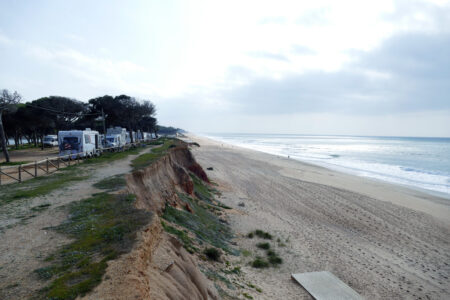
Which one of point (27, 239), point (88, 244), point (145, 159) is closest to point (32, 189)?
point (27, 239)

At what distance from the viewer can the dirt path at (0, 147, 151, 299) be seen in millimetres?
4043

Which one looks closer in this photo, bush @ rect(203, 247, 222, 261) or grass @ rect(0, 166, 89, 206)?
bush @ rect(203, 247, 222, 261)

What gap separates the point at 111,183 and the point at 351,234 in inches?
543

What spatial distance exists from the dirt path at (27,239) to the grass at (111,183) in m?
0.78

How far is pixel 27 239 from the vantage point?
5.78 m

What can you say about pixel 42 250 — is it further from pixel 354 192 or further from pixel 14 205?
pixel 354 192

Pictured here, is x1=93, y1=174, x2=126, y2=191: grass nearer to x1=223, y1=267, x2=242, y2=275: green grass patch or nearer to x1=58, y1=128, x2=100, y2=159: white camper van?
x1=223, y1=267, x2=242, y2=275: green grass patch

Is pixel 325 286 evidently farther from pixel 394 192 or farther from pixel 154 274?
pixel 394 192

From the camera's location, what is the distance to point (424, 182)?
104 feet

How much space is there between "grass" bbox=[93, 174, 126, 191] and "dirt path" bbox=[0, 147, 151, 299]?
0.78m

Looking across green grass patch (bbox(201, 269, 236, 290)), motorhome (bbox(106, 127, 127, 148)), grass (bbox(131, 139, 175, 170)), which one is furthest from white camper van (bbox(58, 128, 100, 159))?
green grass patch (bbox(201, 269, 236, 290))

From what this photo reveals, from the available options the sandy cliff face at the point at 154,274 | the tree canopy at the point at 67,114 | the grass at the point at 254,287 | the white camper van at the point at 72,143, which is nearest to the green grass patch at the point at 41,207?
the sandy cliff face at the point at 154,274

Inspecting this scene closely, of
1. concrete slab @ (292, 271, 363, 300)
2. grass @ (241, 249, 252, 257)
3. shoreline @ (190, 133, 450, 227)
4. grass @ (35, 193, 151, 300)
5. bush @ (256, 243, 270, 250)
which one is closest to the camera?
grass @ (35, 193, 151, 300)

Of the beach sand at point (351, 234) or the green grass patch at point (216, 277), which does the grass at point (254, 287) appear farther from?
the green grass patch at point (216, 277)
